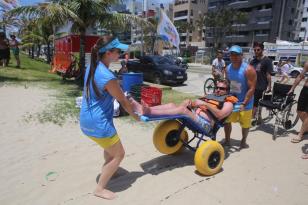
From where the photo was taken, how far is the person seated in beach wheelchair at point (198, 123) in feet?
12.9

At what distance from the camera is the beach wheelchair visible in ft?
13.3

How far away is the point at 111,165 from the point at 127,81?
225 inches

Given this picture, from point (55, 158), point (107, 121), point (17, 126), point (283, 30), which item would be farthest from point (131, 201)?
point (283, 30)

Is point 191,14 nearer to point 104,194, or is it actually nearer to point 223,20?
point 223,20

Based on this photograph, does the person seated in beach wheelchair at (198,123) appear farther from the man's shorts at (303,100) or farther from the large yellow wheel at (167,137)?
the man's shorts at (303,100)

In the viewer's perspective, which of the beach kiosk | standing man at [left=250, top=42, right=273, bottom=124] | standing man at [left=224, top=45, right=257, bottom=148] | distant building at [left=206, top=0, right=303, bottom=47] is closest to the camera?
standing man at [left=224, top=45, right=257, bottom=148]

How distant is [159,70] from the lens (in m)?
14.9

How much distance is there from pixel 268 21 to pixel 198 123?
66.7 meters

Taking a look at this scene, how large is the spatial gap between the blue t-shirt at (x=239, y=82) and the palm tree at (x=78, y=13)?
Answer: 294 inches

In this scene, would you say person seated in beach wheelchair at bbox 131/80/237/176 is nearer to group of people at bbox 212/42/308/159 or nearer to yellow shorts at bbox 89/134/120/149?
group of people at bbox 212/42/308/159

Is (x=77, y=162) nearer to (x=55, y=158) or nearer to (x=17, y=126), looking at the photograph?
(x=55, y=158)

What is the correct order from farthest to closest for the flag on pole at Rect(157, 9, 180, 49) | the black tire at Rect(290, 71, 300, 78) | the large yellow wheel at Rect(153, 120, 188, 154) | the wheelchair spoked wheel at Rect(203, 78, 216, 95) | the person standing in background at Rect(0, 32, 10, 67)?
the black tire at Rect(290, 71, 300, 78) → the person standing in background at Rect(0, 32, 10, 67) → the flag on pole at Rect(157, 9, 180, 49) → the wheelchair spoked wheel at Rect(203, 78, 216, 95) → the large yellow wheel at Rect(153, 120, 188, 154)

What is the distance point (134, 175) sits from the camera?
418cm

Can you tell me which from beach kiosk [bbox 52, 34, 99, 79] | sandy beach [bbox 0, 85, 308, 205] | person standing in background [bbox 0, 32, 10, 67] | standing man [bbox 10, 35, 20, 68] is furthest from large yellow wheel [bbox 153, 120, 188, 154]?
standing man [bbox 10, 35, 20, 68]
